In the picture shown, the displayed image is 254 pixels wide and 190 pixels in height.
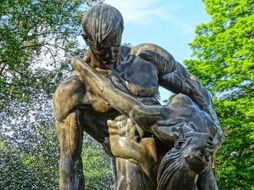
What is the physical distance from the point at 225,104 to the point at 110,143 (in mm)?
21507

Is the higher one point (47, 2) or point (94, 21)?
point (47, 2)

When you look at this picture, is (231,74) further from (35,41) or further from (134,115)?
(134,115)

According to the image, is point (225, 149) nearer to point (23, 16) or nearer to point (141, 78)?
point (23, 16)

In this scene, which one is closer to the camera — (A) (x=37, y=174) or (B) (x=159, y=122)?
(B) (x=159, y=122)

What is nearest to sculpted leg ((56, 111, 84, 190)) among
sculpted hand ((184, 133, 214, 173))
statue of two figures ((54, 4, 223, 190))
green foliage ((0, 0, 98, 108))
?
statue of two figures ((54, 4, 223, 190))

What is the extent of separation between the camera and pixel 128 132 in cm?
372

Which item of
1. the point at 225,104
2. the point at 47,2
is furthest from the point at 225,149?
the point at 47,2

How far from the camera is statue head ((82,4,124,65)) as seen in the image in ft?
11.7

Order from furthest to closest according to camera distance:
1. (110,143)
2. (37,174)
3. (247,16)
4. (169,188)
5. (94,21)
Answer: (247,16), (37,174), (110,143), (94,21), (169,188)

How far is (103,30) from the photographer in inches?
140

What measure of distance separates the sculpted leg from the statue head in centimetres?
55

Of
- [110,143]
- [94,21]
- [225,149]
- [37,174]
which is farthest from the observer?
[225,149]

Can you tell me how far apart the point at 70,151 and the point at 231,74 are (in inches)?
876

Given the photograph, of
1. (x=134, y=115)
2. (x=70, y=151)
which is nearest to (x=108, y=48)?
(x=134, y=115)
